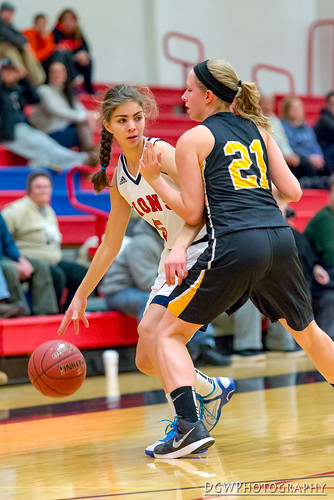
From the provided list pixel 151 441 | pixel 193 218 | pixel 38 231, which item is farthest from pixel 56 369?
pixel 38 231

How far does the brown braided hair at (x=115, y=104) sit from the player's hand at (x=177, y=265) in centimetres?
69

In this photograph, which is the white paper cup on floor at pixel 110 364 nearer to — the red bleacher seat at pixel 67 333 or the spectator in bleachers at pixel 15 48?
the red bleacher seat at pixel 67 333

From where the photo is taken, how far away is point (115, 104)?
150 inches

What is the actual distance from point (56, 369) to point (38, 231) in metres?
3.54

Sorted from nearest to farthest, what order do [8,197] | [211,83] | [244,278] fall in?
[244,278], [211,83], [8,197]

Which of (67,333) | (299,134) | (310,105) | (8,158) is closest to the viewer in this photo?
(67,333)

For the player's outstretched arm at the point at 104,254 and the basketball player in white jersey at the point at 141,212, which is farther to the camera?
the player's outstretched arm at the point at 104,254

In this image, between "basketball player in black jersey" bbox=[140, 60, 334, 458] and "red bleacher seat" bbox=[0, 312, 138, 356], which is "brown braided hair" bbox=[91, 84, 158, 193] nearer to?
"basketball player in black jersey" bbox=[140, 60, 334, 458]

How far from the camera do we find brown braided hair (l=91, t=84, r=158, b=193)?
3822 millimetres

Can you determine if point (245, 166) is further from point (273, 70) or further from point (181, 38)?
point (273, 70)

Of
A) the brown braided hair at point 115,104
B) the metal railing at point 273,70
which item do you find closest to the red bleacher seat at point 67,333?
the brown braided hair at point 115,104

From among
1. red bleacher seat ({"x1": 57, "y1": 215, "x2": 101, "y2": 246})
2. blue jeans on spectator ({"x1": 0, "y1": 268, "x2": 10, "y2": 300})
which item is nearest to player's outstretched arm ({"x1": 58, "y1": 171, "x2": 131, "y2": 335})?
blue jeans on spectator ({"x1": 0, "y1": 268, "x2": 10, "y2": 300})

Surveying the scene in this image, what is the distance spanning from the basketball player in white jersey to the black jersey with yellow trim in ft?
0.57

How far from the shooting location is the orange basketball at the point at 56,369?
4105mm
